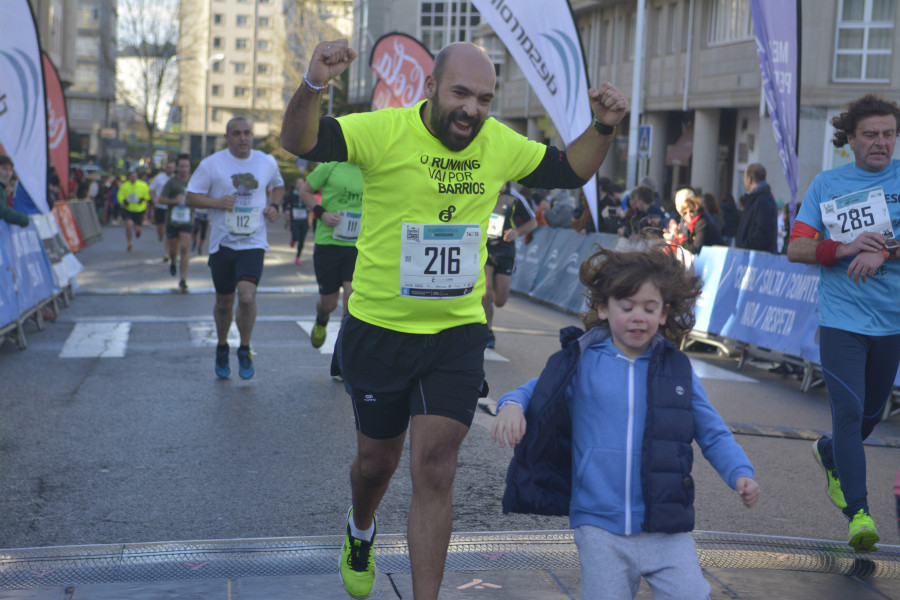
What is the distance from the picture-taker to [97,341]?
38.2 ft

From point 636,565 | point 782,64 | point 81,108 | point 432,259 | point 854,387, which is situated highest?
point 81,108

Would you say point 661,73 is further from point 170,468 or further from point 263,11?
point 263,11

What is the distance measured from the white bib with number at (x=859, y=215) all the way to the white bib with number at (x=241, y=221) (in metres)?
4.87

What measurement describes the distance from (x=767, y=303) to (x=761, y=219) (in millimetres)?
1792

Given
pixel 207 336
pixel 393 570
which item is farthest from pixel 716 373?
pixel 393 570

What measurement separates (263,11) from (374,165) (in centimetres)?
13549

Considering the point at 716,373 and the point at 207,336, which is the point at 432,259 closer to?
the point at 716,373

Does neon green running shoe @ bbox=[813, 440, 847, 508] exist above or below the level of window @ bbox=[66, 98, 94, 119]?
below

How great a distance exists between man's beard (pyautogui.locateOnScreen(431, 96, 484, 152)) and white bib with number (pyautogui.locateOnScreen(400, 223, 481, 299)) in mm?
291

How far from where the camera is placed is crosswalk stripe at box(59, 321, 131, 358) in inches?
426

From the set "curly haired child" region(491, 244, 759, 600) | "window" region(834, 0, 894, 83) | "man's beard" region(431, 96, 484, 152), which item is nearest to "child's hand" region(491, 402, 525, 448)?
"curly haired child" region(491, 244, 759, 600)

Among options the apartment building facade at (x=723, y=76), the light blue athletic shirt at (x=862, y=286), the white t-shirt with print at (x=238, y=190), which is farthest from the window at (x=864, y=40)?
the light blue athletic shirt at (x=862, y=286)

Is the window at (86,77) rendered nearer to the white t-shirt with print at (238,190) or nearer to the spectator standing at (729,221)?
the spectator standing at (729,221)

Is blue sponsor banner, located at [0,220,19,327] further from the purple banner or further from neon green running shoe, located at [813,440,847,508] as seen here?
neon green running shoe, located at [813,440,847,508]
